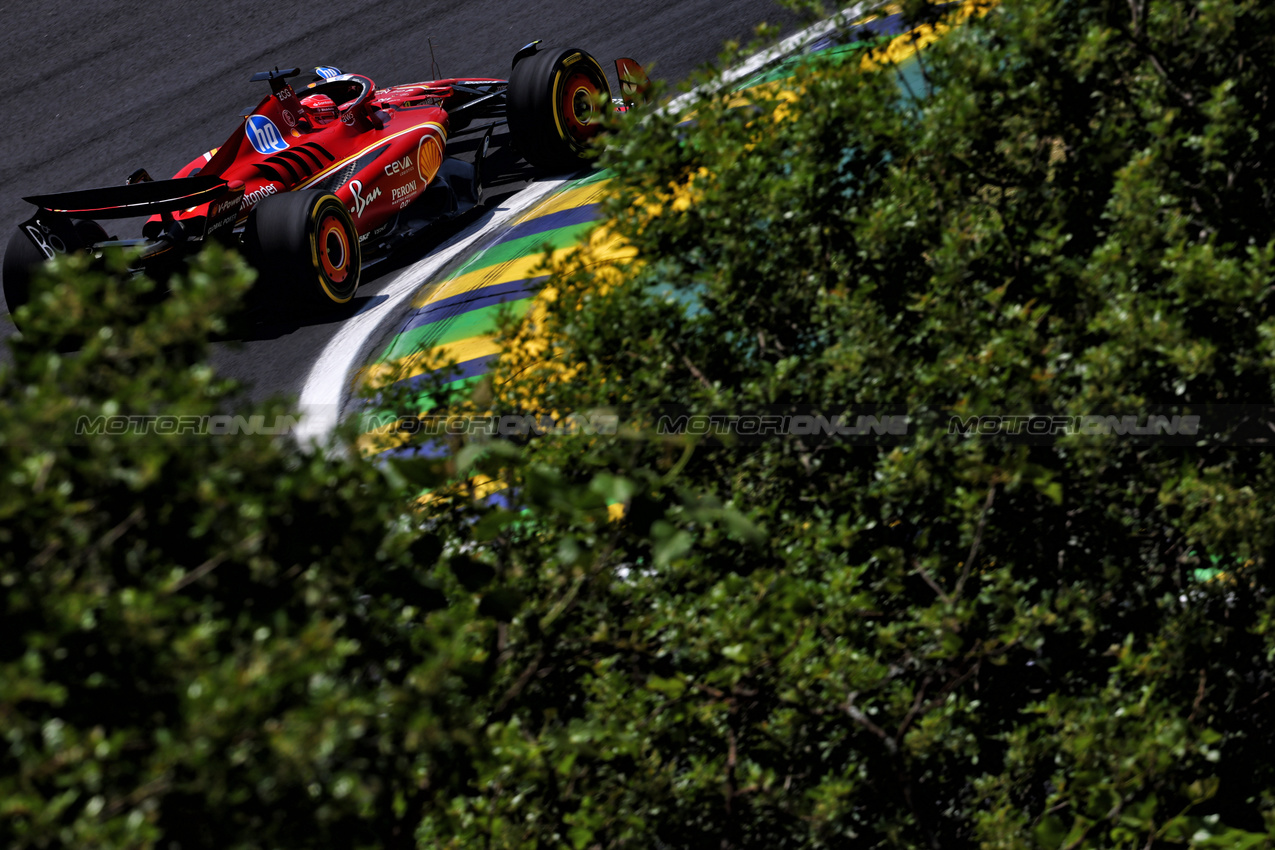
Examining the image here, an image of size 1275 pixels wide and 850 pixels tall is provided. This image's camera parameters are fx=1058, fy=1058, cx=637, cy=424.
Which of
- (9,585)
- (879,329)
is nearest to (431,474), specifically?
(9,585)

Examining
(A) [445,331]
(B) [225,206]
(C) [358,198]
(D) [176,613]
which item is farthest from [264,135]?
(D) [176,613]

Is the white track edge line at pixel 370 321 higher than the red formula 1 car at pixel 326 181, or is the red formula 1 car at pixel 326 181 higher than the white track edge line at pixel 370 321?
the red formula 1 car at pixel 326 181

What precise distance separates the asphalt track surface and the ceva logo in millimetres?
2110

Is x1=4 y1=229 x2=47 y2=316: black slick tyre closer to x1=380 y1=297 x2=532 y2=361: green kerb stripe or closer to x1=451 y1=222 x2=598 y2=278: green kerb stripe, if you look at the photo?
x1=380 y1=297 x2=532 y2=361: green kerb stripe

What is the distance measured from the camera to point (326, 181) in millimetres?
8852

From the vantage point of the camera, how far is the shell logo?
9430 mm

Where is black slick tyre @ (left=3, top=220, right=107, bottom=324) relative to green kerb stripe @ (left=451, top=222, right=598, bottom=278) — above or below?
above

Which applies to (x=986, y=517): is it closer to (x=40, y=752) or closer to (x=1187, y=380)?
(x=1187, y=380)

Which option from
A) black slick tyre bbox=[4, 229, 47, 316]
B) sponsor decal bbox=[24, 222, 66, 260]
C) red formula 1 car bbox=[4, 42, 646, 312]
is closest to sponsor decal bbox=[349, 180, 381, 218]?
red formula 1 car bbox=[4, 42, 646, 312]

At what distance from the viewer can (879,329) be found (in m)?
2.88

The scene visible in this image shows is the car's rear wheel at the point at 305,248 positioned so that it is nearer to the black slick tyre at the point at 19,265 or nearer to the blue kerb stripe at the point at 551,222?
the blue kerb stripe at the point at 551,222

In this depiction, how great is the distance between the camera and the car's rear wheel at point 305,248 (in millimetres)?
8070

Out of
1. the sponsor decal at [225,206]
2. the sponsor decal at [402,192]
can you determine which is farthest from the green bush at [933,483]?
the sponsor decal at [402,192]

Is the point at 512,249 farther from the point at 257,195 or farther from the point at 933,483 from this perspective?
the point at 933,483
